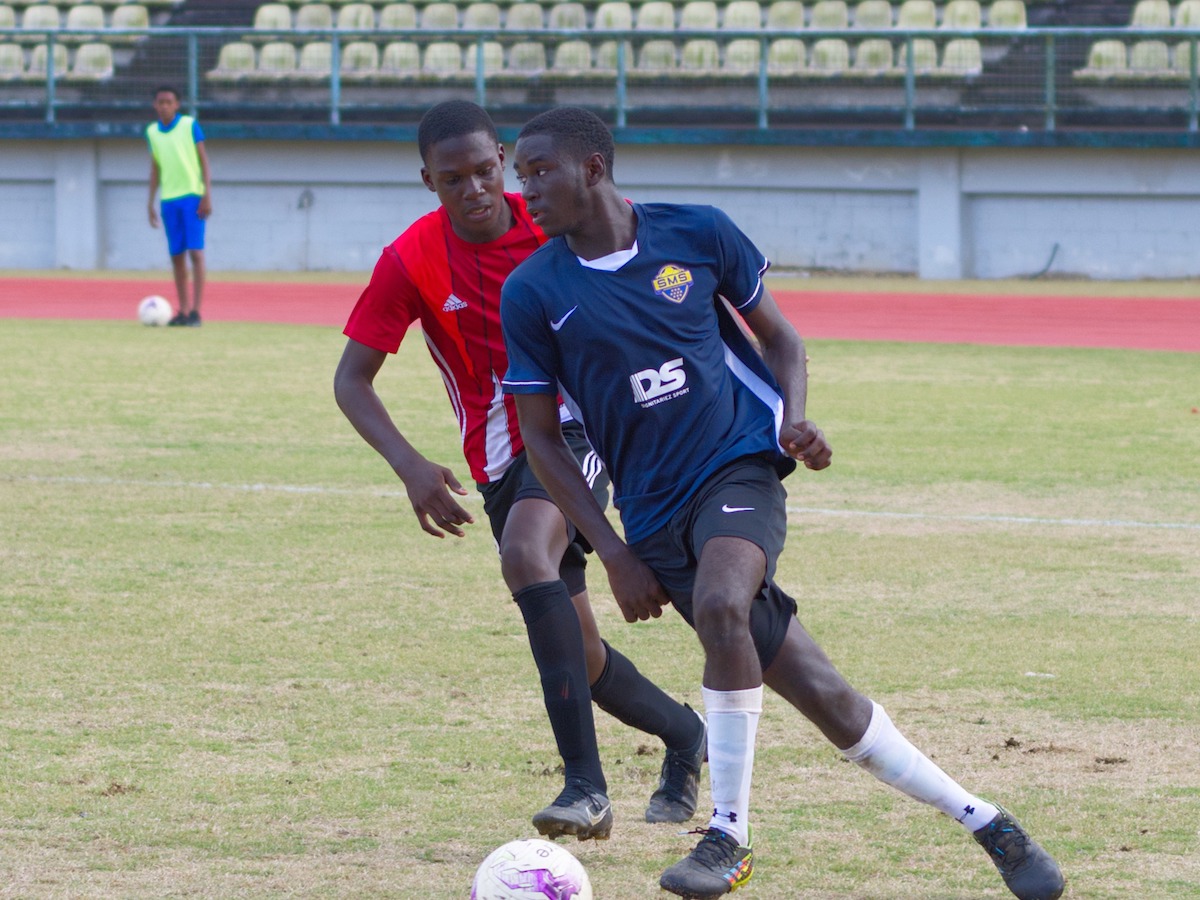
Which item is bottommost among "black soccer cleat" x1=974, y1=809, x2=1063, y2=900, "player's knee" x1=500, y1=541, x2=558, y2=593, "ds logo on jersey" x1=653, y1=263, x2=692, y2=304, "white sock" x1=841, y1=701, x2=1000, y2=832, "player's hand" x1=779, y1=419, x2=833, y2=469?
"black soccer cleat" x1=974, y1=809, x2=1063, y2=900

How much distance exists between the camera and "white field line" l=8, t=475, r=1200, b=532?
8273mm

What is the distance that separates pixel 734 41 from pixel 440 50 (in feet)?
14.7

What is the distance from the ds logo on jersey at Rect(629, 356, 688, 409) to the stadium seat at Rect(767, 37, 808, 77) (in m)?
22.5

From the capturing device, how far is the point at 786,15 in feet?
91.3

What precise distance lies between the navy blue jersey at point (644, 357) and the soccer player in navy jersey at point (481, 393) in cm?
43

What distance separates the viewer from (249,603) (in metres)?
6.72

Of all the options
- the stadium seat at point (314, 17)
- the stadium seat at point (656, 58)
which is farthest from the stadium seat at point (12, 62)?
the stadium seat at point (656, 58)

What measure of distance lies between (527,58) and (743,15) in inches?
143

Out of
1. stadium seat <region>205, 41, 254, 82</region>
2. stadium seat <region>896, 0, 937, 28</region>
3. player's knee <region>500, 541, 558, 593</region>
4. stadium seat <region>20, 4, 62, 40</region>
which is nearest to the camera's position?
player's knee <region>500, 541, 558, 593</region>

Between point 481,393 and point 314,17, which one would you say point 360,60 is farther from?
point 481,393

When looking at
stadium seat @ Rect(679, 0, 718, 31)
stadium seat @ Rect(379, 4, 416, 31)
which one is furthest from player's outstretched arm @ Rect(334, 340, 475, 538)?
stadium seat @ Rect(379, 4, 416, 31)

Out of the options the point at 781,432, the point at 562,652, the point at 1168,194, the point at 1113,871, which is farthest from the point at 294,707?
the point at 1168,194

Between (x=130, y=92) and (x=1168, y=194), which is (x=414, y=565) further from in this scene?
(x=130, y=92)

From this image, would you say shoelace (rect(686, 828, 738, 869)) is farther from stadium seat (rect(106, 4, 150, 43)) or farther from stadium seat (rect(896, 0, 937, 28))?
stadium seat (rect(106, 4, 150, 43))
